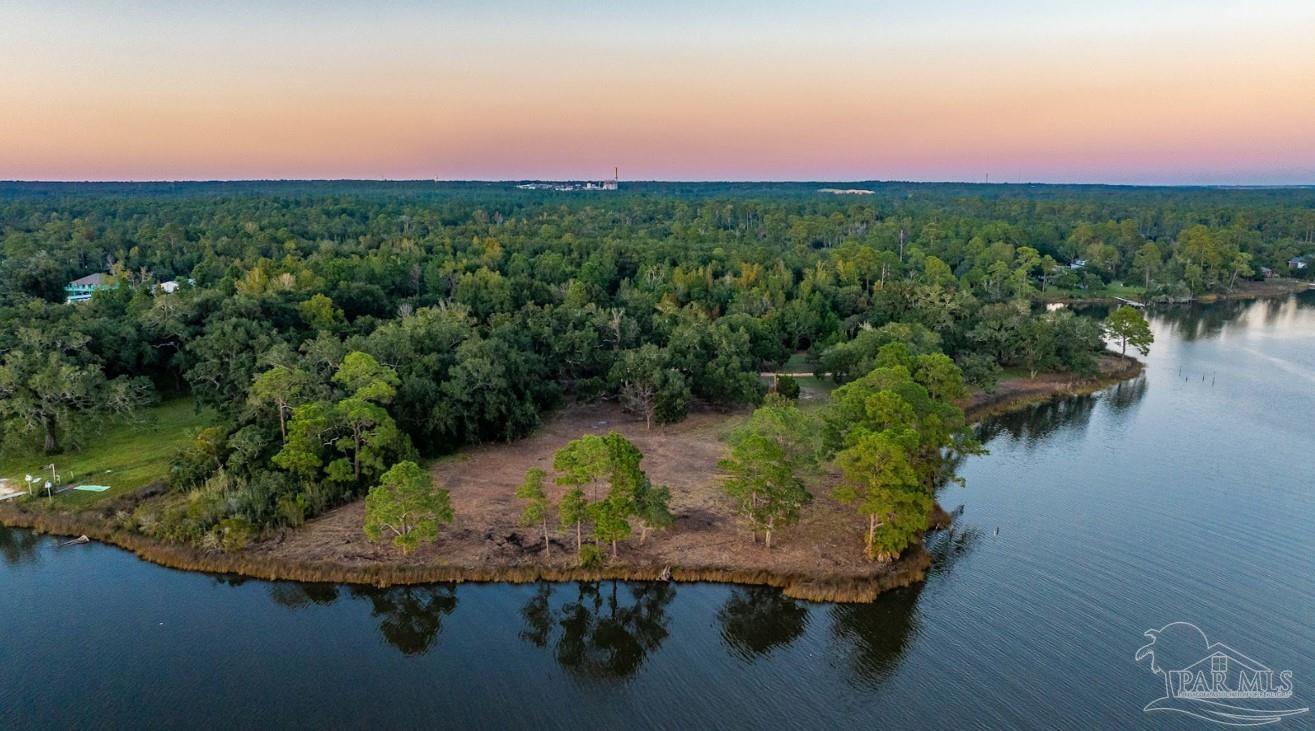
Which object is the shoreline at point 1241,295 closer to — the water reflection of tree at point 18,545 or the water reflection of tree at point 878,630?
the water reflection of tree at point 878,630

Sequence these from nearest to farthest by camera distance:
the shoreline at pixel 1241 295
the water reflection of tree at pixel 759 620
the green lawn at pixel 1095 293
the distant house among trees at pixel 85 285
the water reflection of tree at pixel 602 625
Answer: the water reflection of tree at pixel 602 625 → the water reflection of tree at pixel 759 620 → the distant house among trees at pixel 85 285 → the shoreline at pixel 1241 295 → the green lawn at pixel 1095 293

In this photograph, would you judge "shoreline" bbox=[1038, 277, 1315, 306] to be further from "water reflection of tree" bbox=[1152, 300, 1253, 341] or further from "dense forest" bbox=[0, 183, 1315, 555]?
"water reflection of tree" bbox=[1152, 300, 1253, 341]

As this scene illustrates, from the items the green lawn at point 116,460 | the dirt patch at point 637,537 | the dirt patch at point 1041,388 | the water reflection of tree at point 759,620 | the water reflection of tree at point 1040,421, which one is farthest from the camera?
the dirt patch at point 1041,388

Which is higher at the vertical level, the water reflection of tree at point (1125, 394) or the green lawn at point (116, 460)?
the water reflection of tree at point (1125, 394)

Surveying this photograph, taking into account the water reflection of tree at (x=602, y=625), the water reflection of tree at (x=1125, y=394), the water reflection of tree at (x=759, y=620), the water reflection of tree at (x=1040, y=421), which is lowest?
the water reflection of tree at (x=602, y=625)

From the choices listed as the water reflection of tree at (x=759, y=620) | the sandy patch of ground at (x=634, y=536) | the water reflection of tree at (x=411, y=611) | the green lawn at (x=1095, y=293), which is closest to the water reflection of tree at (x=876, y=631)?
the water reflection of tree at (x=759, y=620)

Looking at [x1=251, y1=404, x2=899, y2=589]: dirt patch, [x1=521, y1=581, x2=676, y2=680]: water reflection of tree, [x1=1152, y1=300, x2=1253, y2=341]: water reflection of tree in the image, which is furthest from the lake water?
[x1=1152, y1=300, x2=1253, y2=341]: water reflection of tree

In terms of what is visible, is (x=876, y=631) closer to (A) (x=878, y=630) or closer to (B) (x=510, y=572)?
(A) (x=878, y=630)

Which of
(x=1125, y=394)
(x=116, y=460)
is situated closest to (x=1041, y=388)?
(x=1125, y=394)
